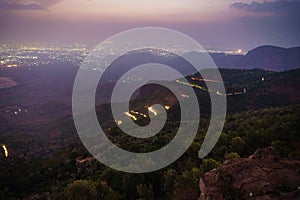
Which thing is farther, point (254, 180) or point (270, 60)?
point (270, 60)

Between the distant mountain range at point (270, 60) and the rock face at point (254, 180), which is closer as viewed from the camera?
the rock face at point (254, 180)

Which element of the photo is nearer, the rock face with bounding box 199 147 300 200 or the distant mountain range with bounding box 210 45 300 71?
the rock face with bounding box 199 147 300 200

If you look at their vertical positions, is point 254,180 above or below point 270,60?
below

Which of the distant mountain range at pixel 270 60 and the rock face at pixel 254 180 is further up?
the distant mountain range at pixel 270 60

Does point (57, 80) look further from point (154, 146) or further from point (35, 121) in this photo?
point (154, 146)
